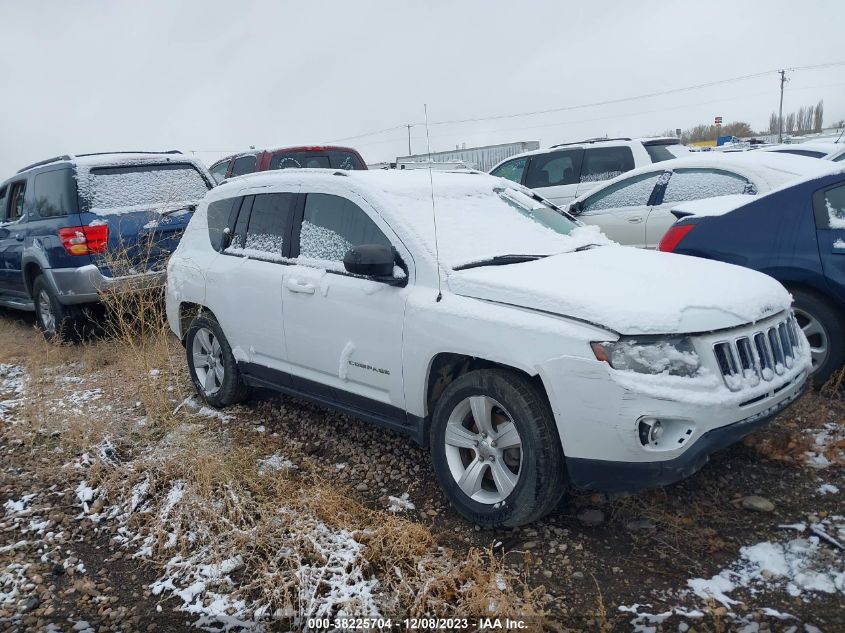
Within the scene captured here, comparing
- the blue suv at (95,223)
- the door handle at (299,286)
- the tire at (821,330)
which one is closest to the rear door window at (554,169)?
the blue suv at (95,223)

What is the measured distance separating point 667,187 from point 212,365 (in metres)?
4.79

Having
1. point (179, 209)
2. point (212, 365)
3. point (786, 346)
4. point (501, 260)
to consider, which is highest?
point (179, 209)

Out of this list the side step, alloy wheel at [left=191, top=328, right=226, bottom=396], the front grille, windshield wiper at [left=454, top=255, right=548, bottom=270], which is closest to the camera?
the front grille

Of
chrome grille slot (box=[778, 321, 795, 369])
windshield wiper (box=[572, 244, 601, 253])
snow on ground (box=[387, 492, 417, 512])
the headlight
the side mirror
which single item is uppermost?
the side mirror

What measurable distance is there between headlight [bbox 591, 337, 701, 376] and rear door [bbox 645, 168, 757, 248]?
11.9ft

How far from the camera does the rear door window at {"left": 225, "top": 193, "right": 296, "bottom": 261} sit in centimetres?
455

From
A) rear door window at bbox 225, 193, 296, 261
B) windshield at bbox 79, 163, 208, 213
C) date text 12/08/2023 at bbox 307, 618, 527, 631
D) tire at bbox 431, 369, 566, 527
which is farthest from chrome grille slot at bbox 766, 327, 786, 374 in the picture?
windshield at bbox 79, 163, 208, 213

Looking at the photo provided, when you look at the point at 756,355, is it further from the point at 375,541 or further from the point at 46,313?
the point at 46,313

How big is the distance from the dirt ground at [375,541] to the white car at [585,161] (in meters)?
6.12

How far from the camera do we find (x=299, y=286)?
4223 millimetres

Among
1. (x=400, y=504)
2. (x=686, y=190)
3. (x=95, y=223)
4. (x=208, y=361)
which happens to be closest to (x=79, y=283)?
(x=95, y=223)

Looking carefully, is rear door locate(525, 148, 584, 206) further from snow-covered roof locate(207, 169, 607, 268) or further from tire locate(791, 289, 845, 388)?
tire locate(791, 289, 845, 388)

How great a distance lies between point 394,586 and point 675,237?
3475mm

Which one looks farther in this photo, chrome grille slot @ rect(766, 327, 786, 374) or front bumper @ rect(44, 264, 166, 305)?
front bumper @ rect(44, 264, 166, 305)
